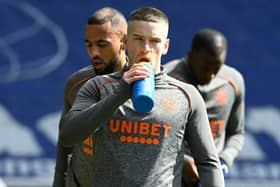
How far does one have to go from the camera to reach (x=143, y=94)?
3799mm

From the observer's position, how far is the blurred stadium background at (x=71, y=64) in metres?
9.38

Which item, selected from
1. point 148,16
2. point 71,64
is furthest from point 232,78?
point 71,64

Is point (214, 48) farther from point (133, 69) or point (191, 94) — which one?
point (133, 69)

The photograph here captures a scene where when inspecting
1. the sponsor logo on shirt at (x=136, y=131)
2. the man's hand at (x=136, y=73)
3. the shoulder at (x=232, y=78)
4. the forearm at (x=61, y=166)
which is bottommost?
the forearm at (x=61, y=166)

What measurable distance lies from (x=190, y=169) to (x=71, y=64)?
12.7 ft

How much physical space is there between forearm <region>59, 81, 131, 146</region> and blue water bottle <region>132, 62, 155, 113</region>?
10cm

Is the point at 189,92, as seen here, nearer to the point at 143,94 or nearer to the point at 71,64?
the point at 143,94

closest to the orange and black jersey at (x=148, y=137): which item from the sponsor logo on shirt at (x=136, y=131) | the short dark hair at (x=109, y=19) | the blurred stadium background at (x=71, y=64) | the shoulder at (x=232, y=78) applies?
the sponsor logo on shirt at (x=136, y=131)

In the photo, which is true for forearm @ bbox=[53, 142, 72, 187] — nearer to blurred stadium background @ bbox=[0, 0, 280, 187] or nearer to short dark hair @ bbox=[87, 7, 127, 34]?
short dark hair @ bbox=[87, 7, 127, 34]

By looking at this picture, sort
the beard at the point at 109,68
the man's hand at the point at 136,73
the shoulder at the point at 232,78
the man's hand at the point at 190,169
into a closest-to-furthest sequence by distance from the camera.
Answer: the man's hand at the point at 136,73 → the beard at the point at 109,68 → the man's hand at the point at 190,169 → the shoulder at the point at 232,78

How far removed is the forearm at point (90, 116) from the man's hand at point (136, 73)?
33mm

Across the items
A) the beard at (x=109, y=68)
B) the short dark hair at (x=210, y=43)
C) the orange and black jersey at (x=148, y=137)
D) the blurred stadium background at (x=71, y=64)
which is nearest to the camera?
the orange and black jersey at (x=148, y=137)

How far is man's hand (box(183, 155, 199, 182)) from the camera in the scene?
18.9 feet

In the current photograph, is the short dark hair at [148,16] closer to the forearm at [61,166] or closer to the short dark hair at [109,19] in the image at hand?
the short dark hair at [109,19]
